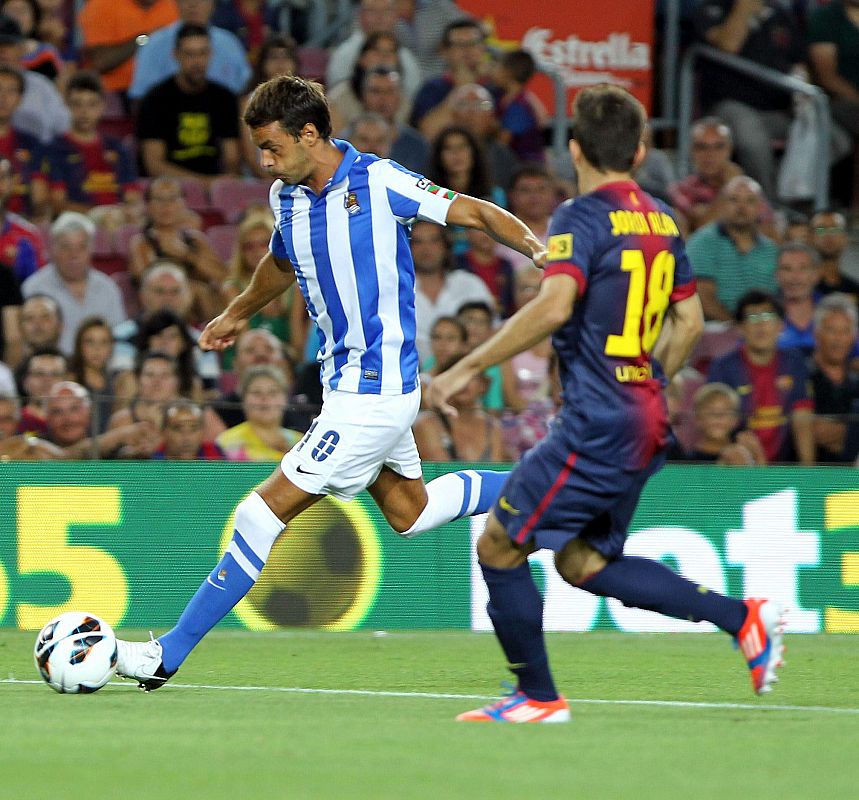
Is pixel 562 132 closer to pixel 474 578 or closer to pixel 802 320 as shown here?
pixel 802 320

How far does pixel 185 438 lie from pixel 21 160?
11.4 ft

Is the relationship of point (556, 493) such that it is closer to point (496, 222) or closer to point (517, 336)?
point (517, 336)

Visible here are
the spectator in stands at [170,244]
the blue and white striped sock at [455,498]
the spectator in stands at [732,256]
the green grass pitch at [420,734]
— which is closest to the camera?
the green grass pitch at [420,734]

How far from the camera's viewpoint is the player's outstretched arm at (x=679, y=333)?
5988mm

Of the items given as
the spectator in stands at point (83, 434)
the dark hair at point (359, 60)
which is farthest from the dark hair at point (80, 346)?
the dark hair at point (359, 60)

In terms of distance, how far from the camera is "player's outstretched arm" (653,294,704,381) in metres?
5.99

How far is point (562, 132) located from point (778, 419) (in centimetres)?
455

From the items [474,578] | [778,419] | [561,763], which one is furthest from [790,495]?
[561,763]

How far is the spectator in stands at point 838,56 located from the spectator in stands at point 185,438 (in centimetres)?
736

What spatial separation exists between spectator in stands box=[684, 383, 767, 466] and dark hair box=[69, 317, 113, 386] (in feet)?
11.6

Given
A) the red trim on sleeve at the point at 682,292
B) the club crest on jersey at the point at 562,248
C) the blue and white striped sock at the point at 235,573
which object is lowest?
the blue and white striped sock at the point at 235,573

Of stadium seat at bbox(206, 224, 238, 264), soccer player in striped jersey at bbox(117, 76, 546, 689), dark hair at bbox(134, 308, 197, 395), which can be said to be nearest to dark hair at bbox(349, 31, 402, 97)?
stadium seat at bbox(206, 224, 238, 264)

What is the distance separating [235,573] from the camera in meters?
6.88

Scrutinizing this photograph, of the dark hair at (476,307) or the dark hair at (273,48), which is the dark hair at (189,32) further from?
the dark hair at (476,307)
